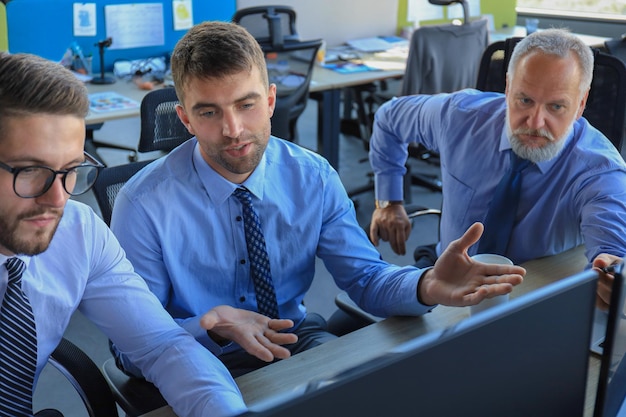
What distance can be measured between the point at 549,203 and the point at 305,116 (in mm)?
4082

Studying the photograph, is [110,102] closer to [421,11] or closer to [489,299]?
[489,299]

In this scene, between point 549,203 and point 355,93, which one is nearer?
point 549,203

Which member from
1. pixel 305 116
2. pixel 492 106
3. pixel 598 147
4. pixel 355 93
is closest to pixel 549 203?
pixel 598 147

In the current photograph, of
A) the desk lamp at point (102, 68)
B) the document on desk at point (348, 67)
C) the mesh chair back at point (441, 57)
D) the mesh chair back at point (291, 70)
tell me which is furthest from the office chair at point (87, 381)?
the document on desk at point (348, 67)

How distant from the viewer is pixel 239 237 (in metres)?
1.57

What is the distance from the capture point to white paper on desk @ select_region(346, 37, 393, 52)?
4.70m

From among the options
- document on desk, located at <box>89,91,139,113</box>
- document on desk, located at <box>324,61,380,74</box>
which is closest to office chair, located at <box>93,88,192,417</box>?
document on desk, located at <box>89,91,139,113</box>

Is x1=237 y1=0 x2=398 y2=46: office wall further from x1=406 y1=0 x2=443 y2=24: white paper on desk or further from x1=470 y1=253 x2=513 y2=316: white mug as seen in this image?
x1=470 y1=253 x2=513 y2=316: white mug

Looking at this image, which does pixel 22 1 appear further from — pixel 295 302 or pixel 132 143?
pixel 295 302

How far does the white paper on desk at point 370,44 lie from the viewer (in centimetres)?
470

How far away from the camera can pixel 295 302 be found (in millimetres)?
1694

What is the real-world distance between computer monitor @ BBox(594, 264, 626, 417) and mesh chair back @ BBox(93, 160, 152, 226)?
119 cm

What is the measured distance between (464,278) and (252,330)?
1.36 ft

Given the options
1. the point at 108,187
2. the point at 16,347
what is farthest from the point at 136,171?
the point at 16,347
